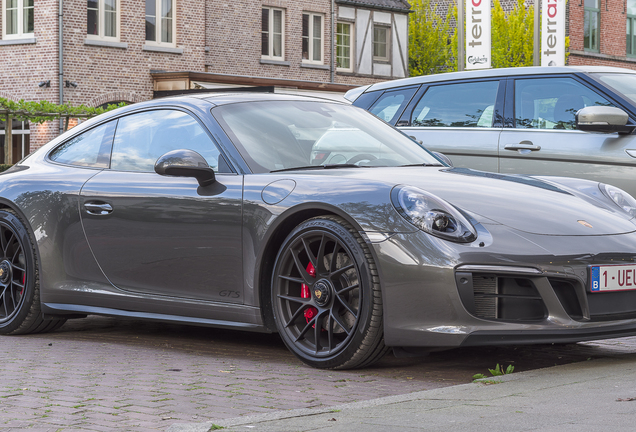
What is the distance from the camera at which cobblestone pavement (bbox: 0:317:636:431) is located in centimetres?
393

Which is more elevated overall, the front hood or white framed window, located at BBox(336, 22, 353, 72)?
white framed window, located at BBox(336, 22, 353, 72)

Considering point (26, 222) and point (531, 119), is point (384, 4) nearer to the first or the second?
point (531, 119)

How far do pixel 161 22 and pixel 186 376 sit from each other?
25831 mm

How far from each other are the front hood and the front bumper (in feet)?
0.39

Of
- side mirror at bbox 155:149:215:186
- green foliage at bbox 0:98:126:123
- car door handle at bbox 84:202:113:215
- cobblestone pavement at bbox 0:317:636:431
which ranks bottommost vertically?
cobblestone pavement at bbox 0:317:636:431

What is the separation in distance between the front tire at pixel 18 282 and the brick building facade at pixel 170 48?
2080cm

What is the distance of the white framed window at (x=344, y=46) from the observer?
118 ft

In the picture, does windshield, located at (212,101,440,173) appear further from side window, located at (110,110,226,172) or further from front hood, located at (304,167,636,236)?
front hood, located at (304,167,636,236)

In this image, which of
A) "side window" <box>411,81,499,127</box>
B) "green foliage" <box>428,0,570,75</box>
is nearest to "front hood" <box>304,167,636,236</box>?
"side window" <box>411,81,499,127</box>

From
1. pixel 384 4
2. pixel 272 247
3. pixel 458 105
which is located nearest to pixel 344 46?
pixel 384 4

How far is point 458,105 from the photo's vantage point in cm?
844

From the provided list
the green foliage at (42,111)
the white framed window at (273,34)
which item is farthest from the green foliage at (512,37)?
the green foliage at (42,111)

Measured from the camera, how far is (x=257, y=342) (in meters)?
5.89

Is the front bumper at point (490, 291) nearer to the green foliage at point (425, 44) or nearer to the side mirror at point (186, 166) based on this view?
the side mirror at point (186, 166)
